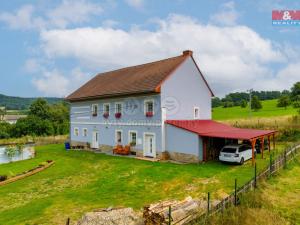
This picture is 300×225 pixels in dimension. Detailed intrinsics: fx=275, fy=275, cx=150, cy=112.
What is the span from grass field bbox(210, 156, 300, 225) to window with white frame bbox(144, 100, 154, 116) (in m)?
12.0

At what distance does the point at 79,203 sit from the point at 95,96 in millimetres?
17787

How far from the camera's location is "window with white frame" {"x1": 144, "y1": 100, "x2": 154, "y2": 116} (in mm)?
24594

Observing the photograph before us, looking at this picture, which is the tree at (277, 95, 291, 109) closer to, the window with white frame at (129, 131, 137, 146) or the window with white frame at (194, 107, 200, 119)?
the window with white frame at (194, 107, 200, 119)

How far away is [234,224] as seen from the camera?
31.6 ft

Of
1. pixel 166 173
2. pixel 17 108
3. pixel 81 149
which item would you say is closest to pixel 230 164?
pixel 166 173

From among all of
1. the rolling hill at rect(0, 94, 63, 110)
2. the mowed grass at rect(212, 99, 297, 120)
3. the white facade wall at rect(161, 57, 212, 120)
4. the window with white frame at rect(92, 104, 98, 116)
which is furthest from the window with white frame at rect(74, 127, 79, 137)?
the rolling hill at rect(0, 94, 63, 110)

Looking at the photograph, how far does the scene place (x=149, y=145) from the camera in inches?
991

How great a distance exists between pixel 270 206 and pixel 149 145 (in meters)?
14.6

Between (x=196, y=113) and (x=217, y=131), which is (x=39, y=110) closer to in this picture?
(x=196, y=113)

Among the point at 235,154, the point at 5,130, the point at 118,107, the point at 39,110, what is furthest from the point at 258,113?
the point at 5,130

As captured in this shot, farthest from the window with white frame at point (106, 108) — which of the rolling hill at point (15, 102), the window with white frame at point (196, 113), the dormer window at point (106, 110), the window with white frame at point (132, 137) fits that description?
the rolling hill at point (15, 102)

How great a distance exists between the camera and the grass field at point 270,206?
32.3ft

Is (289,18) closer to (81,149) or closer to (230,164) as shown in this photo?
(230,164)

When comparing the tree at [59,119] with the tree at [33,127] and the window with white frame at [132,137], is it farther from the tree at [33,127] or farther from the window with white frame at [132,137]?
the window with white frame at [132,137]
